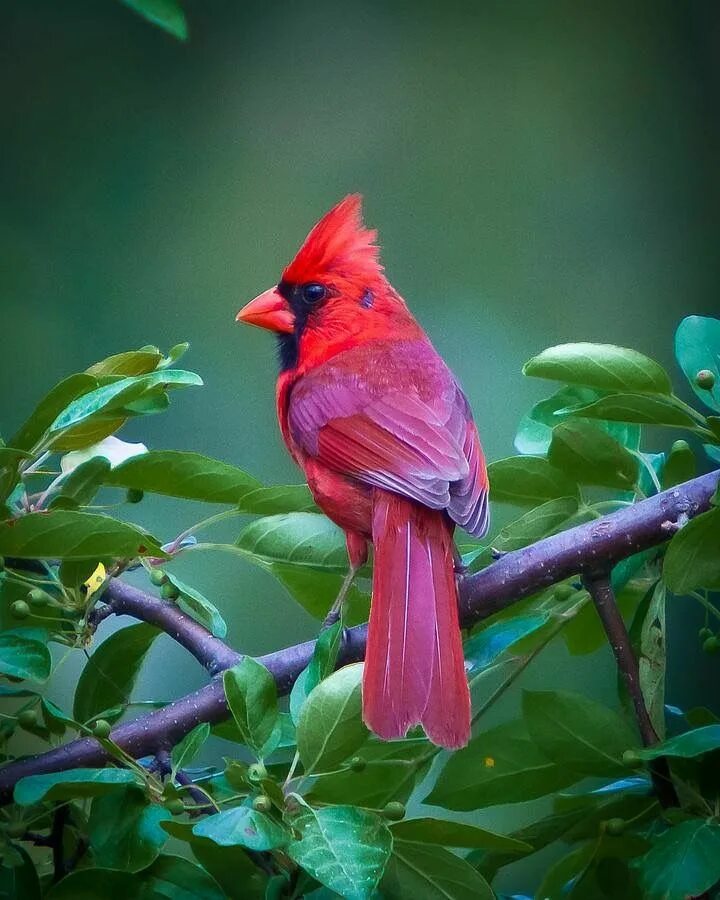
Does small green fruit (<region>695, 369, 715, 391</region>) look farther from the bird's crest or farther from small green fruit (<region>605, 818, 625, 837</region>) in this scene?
the bird's crest

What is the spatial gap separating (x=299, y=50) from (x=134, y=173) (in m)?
0.91

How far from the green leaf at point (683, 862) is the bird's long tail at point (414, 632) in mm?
281

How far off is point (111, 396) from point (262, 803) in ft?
1.62

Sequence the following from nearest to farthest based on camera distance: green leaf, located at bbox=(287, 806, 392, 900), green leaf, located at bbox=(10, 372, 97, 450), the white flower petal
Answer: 1. green leaf, located at bbox=(287, 806, 392, 900)
2. green leaf, located at bbox=(10, 372, 97, 450)
3. the white flower petal

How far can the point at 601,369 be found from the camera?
1.65 m

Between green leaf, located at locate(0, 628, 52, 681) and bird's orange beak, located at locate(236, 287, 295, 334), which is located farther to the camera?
bird's orange beak, located at locate(236, 287, 295, 334)

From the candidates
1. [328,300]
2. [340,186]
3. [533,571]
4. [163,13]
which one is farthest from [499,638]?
[340,186]

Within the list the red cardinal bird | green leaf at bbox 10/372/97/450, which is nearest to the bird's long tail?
the red cardinal bird

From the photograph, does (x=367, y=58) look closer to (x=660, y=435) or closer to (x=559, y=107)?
(x=559, y=107)

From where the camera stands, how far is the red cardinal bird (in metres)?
1.69

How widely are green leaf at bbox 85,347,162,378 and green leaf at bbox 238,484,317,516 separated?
21 cm

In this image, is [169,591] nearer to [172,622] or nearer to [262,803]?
[172,622]

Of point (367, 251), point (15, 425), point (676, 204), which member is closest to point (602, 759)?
point (367, 251)

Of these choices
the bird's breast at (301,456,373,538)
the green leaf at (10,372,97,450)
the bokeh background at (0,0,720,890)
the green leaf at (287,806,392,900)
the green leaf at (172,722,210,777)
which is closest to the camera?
the green leaf at (287,806,392,900)
